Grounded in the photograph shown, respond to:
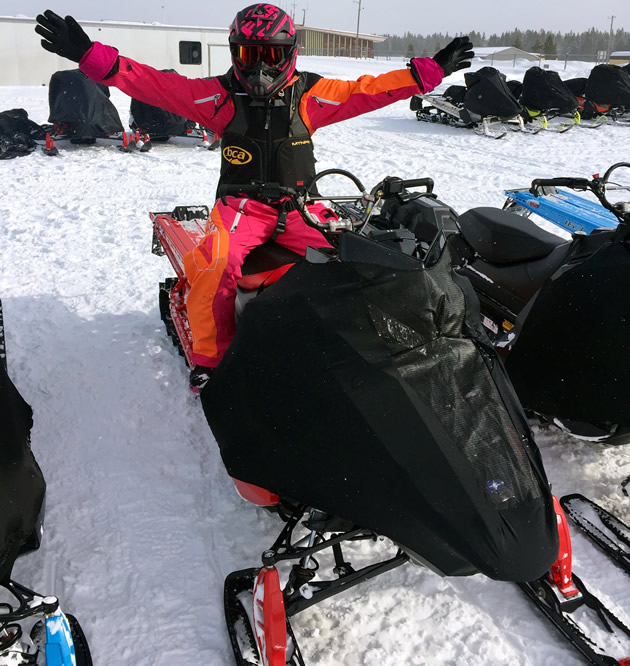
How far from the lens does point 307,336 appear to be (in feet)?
5.77

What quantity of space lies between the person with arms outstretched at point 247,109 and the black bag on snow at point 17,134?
22.7 ft

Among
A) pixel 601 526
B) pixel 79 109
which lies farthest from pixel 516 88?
pixel 601 526

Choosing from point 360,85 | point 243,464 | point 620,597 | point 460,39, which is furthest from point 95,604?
point 460,39

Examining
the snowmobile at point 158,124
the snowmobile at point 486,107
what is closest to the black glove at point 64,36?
the snowmobile at point 158,124

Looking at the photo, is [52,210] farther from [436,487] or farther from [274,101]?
[436,487]

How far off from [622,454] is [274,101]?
261 cm

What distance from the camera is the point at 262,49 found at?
9.87 ft

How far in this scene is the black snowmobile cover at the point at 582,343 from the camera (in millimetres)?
2430

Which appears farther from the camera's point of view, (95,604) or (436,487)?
(95,604)

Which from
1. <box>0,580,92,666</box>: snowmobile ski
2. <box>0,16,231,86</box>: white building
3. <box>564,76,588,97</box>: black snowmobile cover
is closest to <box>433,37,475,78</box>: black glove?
<box>0,580,92,666</box>: snowmobile ski

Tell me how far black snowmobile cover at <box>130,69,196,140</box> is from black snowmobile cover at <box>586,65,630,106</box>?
9.17 meters

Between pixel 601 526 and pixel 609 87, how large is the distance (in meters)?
13.5

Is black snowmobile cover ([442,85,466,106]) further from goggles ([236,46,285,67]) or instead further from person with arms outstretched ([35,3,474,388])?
goggles ([236,46,285,67])

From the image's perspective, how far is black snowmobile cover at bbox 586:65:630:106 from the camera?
1297cm
